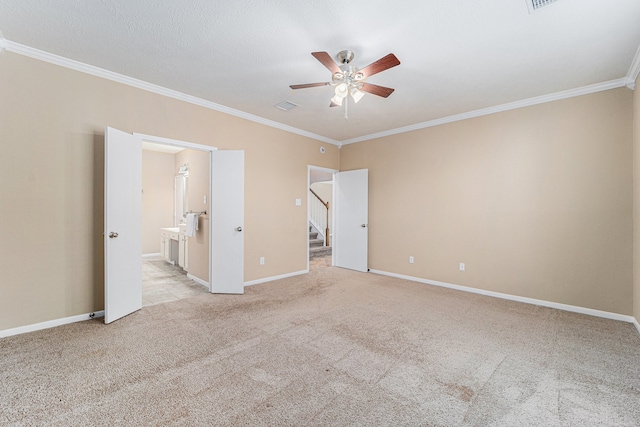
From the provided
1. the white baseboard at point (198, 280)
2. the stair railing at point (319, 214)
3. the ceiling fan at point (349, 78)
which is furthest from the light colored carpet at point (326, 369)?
the stair railing at point (319, 214)

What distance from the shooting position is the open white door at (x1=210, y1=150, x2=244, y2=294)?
412cm

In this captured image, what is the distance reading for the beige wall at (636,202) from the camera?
293 cm

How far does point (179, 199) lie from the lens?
7.02 m

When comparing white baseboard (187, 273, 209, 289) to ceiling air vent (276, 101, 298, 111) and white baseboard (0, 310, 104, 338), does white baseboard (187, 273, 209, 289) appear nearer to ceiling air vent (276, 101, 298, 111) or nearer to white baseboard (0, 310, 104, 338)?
white baseboard (0, 310, 104, 338)

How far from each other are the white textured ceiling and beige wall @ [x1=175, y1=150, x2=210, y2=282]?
57.5 inches

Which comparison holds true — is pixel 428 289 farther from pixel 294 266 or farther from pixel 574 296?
pixel 294 266

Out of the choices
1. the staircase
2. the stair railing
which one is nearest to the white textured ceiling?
the staircase

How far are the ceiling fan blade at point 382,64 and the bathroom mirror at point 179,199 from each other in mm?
5597

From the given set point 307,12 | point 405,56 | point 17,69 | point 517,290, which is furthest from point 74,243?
point 517,290

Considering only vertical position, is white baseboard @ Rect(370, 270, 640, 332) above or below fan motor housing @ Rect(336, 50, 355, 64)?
below

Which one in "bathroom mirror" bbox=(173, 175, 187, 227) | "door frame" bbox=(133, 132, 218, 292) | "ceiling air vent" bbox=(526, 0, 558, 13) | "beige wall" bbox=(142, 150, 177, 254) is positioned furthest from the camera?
"beige wall" bbox=(142, 150, 177, 254)

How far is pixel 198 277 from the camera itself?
4.74m

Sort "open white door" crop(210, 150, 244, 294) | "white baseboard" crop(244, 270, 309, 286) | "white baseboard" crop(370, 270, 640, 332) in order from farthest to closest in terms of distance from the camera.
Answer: "white baseboard" crop(244, 270, 309, 286), "open white door" crop(210, 150, 244, 294), "white baseboard" crop(370, 270, 640, 332)

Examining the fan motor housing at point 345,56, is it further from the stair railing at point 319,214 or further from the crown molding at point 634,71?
the stair railing at point 319,214
